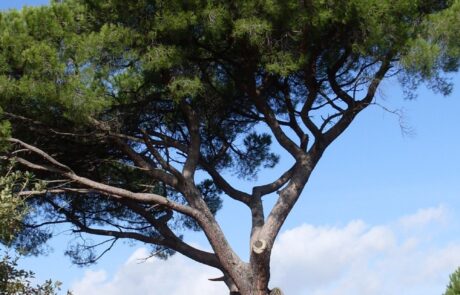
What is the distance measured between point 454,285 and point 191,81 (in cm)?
373

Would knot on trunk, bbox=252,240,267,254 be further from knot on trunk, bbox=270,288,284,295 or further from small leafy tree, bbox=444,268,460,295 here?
small leafy tree, bbox=444,268,460,295

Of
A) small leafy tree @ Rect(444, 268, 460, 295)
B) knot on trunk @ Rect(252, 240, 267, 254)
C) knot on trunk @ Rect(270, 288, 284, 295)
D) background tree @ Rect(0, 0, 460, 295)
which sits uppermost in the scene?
background tree @ Rect(0, 0, 460, 295)

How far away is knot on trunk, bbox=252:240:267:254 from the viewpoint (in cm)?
827

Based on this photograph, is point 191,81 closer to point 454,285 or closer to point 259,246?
point 259,246

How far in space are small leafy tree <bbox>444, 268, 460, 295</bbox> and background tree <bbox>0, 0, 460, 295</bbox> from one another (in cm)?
226

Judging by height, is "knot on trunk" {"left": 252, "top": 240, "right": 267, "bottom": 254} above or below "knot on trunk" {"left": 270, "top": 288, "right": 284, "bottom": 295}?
above

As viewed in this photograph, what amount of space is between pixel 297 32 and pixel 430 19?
5.45 feet

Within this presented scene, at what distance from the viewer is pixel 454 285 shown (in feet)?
22.2

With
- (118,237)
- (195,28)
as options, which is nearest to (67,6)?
(195,28)

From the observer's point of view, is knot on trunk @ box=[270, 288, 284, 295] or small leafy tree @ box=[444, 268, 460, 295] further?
knot on trunk @ box=[270, 288, 284, 295]

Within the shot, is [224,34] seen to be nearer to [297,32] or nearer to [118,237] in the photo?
[297,32]

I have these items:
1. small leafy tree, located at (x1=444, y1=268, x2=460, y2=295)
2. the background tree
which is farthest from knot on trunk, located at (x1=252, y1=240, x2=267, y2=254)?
small leafy tree, located at (x1=444, y1=268, x2=460, y2=295)

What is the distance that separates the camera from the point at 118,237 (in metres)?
10.2

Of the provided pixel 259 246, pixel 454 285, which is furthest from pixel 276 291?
pixel 454 285
